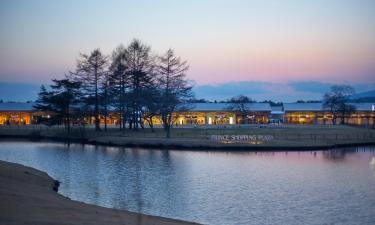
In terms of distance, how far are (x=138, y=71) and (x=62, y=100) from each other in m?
12.0

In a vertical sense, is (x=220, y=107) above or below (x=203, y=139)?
above

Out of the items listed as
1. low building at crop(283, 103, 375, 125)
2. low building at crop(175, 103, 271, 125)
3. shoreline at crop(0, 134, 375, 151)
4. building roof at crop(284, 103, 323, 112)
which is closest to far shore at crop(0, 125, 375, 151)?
shoreline at crop(0, 134, 375, 151)

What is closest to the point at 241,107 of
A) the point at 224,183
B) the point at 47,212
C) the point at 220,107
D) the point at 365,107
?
the point at 220,107

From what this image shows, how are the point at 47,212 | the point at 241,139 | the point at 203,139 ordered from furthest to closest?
the point at 203,139 < the point at 241,139 < the point at 47,212

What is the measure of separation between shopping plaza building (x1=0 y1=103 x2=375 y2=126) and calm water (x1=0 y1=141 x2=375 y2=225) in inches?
2507

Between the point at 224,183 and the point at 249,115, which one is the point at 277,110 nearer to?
the point at 249,115

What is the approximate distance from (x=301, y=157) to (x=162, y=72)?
32.4 metres

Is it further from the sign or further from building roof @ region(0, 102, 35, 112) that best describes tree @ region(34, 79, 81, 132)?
building roof @ region(0, 102, 35, 112)

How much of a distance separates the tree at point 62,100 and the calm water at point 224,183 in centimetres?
2192

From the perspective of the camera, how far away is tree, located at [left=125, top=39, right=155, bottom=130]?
67625 mm

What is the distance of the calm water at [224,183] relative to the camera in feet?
67.5

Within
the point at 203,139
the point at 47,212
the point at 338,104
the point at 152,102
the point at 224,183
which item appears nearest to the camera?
the point at 47,212

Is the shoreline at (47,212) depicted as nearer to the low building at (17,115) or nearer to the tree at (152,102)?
the tree at (152,102)

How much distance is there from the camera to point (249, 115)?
111938 mm
